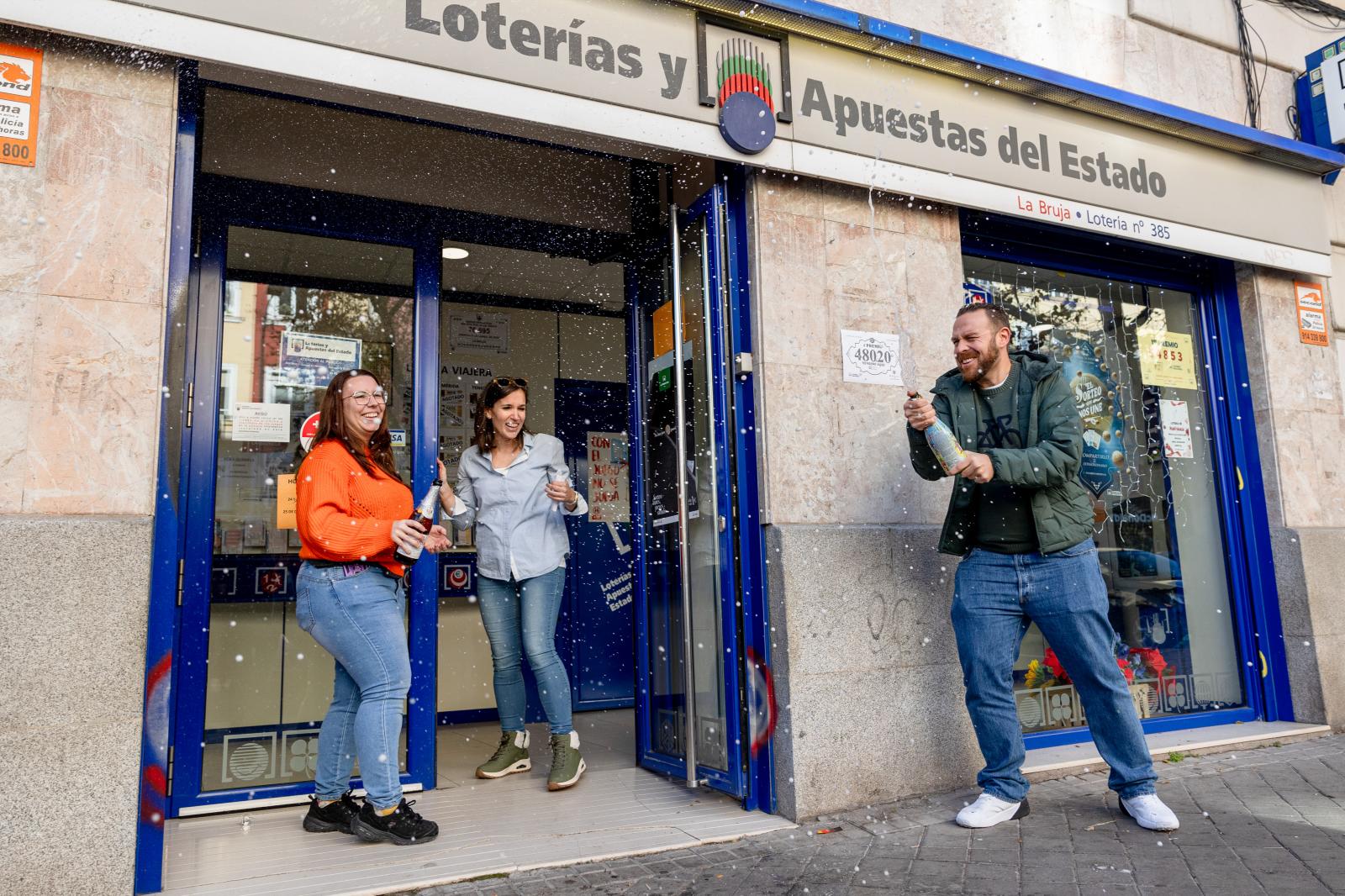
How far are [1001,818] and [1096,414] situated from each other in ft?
A: 9.89

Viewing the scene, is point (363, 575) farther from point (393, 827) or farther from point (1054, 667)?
point (1054, 667)

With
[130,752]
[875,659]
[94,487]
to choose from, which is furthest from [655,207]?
[130,752]

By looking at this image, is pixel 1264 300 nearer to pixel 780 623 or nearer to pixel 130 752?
pixel 780 623

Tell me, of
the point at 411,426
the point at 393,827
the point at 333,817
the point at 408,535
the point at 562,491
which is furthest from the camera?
the point at 411,426

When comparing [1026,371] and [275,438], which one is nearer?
[1026,371]

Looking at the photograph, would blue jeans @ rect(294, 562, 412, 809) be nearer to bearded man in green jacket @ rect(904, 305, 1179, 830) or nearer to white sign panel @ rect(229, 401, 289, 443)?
white sign panel @ rect(229, 401, 289, 443)

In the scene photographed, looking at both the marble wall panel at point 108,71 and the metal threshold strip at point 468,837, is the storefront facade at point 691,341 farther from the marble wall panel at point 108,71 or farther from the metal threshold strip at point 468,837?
the metal threshold strip at point 468,837

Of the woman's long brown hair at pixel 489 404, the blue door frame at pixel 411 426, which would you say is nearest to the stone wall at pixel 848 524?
the blue door frame at pixel 411 426

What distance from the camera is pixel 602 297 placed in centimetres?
762

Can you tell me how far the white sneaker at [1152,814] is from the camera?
376 cm

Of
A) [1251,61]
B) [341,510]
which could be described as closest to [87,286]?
[341,510]

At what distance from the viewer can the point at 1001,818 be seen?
3982mm

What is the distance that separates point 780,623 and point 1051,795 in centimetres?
151

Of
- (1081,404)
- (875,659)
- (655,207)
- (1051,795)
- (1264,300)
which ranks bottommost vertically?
(1051,795)
